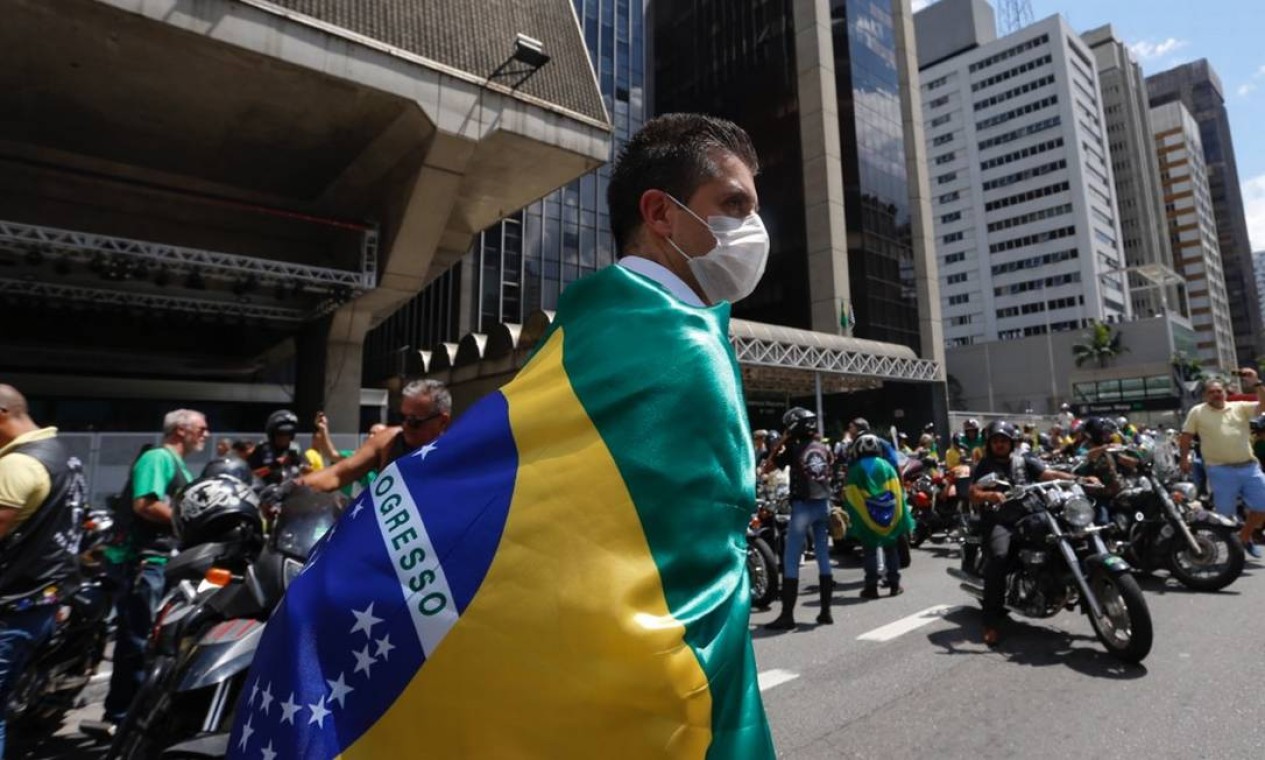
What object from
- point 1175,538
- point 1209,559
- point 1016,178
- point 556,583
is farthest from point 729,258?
point 1016,178

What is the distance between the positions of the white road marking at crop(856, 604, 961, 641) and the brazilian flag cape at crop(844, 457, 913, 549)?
89 cm

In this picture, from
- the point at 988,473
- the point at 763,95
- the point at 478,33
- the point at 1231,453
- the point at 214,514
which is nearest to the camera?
the point at 214,514

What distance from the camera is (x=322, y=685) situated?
880mm

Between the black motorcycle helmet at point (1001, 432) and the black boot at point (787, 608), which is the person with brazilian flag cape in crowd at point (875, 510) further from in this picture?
the black boot at point (787, 608)

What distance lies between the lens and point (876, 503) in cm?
718

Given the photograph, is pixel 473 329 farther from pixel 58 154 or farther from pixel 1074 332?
pixel 1074 332

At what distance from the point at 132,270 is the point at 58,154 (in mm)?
2960

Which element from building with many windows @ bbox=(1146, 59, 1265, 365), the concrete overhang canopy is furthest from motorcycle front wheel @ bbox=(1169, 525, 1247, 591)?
building with many windows @ bbox=(1146, 59, 1265, 365)

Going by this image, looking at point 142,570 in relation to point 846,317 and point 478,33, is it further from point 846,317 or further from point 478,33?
point 846,317

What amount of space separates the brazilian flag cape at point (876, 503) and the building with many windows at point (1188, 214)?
401 ft

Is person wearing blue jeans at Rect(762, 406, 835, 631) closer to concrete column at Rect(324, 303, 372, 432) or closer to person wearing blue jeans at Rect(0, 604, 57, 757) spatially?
person wearing blue jeans at Rect(0, 604, 57, 757)

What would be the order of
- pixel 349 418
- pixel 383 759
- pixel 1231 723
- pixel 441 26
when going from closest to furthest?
pixel 383 759 → pixel 1231 723 → pixel 441 26 → pixel 349 418

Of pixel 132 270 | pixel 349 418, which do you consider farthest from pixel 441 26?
pixel 349 418

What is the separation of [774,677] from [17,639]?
4.11 metres
